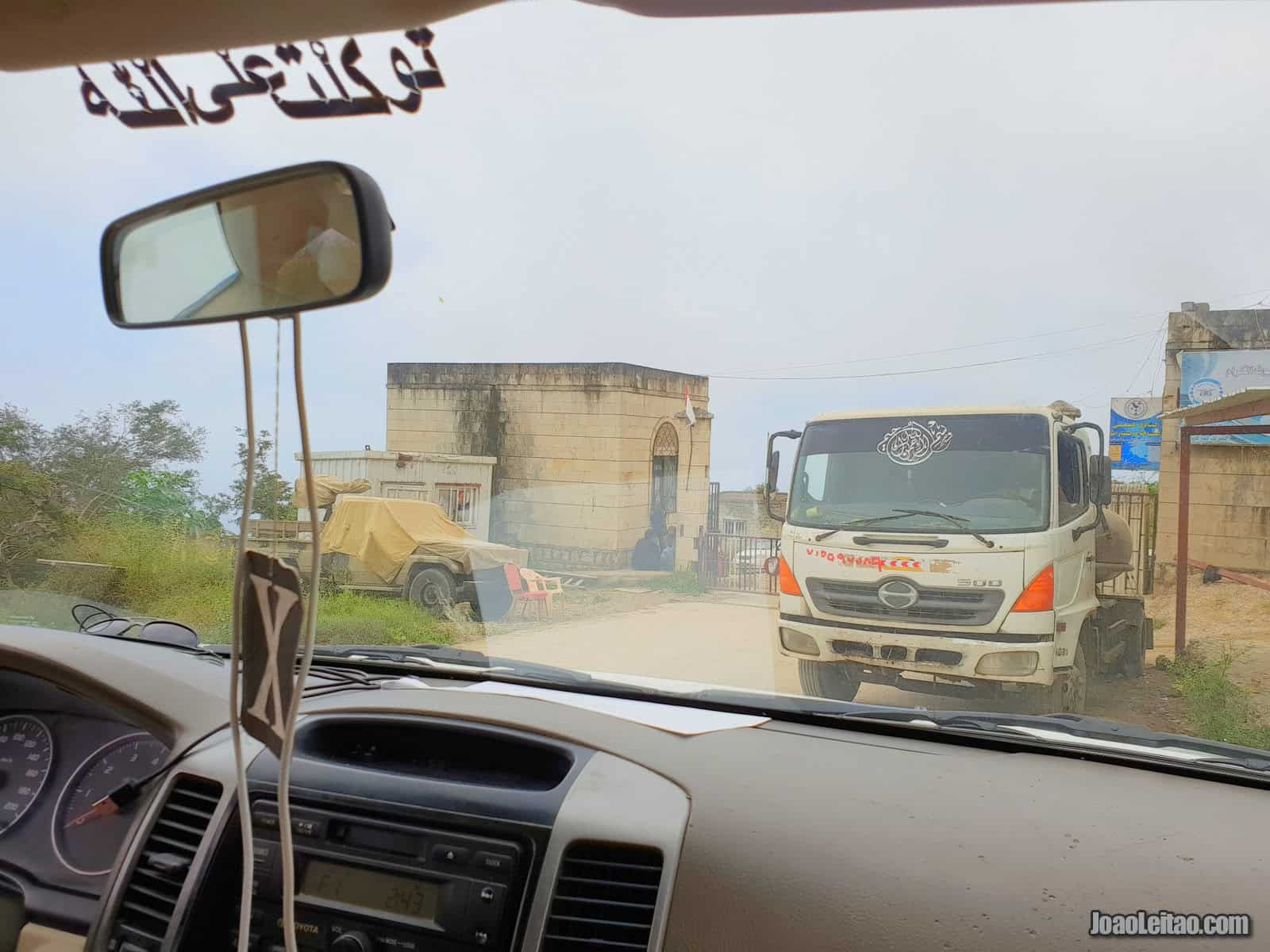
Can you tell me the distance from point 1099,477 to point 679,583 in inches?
150

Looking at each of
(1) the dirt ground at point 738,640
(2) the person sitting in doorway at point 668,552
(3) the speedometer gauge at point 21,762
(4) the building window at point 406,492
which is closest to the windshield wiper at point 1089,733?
(1) the dirt ground at point 738,640

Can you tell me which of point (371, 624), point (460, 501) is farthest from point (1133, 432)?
point (460, 501)

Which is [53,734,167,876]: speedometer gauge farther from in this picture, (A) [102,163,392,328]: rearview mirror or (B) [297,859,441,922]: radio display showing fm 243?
(A) [102,163,392,328]: rearview mirror

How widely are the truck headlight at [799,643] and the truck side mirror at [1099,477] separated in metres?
2.11

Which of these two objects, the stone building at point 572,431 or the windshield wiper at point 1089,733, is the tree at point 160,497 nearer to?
the stone building at point 572,431

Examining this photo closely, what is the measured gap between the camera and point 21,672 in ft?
9.82

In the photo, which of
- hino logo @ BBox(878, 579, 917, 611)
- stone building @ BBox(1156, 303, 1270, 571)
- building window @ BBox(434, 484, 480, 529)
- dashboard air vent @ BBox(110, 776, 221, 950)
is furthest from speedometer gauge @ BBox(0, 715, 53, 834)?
stone building @ BBox(1156, 303, 1270, 571)

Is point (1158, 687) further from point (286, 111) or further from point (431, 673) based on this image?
point (286, 111)

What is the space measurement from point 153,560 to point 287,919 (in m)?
5.11

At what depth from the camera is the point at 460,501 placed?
9297 mm

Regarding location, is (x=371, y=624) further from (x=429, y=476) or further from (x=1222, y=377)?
(x=1222, y=377)

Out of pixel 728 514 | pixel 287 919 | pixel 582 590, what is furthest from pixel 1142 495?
pixel 287 919

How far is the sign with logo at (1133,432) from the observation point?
6.30 metres

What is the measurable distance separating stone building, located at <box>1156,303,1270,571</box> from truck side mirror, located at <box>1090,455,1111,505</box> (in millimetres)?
408
